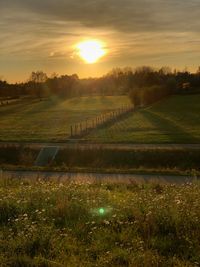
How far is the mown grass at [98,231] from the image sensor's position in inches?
262

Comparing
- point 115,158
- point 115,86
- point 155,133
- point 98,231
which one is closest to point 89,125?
point 155,133

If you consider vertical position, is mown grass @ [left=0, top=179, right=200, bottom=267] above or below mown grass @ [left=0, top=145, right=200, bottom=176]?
above

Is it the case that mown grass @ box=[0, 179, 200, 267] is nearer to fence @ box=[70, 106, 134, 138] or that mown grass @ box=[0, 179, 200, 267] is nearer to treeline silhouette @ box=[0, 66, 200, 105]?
fence @ box=[70, 106, 134, 138]

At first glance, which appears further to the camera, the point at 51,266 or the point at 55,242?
the point at 55,242

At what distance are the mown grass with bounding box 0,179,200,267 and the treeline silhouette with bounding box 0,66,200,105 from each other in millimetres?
77178

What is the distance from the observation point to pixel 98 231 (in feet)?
25.7

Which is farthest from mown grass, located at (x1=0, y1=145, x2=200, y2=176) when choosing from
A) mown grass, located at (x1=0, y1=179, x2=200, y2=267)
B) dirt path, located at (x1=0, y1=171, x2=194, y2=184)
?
mown grass, located at (x1=0, y1=179, x2=200, y2=267)

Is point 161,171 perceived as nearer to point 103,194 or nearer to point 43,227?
point 103,194

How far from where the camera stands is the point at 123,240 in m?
7.37

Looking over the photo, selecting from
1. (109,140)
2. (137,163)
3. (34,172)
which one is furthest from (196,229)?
(109,140)

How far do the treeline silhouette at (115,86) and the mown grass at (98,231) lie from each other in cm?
7718

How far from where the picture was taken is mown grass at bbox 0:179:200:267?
21.9ft

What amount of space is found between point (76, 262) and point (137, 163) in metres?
22.0

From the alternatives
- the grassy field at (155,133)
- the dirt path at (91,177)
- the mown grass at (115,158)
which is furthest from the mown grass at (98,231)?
the grassy field at (155,133)
